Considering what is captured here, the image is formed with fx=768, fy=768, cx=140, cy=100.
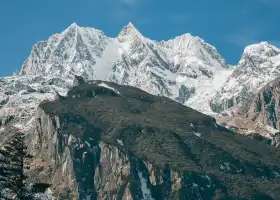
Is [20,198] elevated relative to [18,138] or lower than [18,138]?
lower

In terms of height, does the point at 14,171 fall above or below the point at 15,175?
above

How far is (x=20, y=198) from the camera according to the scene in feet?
219

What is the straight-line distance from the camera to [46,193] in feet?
226

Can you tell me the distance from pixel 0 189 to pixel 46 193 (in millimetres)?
4698

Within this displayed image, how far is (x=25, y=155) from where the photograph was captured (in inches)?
2611

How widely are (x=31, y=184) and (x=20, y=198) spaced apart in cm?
158

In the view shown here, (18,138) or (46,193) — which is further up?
(18,138)

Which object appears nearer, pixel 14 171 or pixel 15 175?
pixel 14 171

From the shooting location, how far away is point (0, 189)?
66062 mm

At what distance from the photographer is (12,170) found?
66688mm

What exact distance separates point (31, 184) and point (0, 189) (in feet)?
8.78

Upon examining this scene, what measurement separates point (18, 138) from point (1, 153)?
1.95 meters

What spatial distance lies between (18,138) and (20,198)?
205 inches

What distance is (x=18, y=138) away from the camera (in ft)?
220
